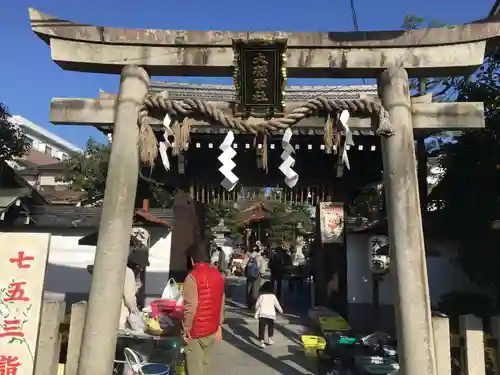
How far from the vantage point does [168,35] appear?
558 cm

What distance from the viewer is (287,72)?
18.5 ft

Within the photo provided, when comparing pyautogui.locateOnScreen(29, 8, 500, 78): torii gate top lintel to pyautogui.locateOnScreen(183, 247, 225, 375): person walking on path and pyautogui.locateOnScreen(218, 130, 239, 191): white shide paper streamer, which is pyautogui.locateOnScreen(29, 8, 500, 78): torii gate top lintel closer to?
pyautogui.locateOnScreen(218, 130, 239, 191): white shide paper streamer

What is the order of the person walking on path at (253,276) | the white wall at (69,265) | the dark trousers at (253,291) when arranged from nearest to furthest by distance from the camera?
the person walking on path at (253,276) < the dark trousers at (253,291) < the white wall at (69,265)

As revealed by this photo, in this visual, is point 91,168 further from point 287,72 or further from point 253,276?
point 287,72

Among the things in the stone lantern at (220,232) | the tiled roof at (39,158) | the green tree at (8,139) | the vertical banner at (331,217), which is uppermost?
the tiled roof at (39,158)

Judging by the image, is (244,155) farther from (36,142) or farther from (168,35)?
(36,142)

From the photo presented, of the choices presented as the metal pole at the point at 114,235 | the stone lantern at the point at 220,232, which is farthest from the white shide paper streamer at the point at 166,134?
the stone lantern at the point at 220,232

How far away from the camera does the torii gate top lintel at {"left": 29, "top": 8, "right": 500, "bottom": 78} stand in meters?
5.45

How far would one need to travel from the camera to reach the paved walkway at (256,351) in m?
6.92

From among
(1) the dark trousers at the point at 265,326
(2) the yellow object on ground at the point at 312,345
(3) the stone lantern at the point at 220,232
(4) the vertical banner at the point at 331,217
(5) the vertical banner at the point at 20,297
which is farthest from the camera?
(3) the stone lantern at the point at 220,232

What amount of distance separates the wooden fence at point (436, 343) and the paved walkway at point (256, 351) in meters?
2.37

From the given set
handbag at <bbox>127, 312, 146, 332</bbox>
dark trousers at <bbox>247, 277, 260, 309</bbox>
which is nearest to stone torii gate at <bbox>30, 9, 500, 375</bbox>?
handbag at <bbox>127, 312, 146, 332</bbox>

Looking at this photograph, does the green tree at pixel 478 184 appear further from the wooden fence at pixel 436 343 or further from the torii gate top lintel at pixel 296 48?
the wooden fence at pixel 436 343

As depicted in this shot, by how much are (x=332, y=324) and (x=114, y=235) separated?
530 centimetres
